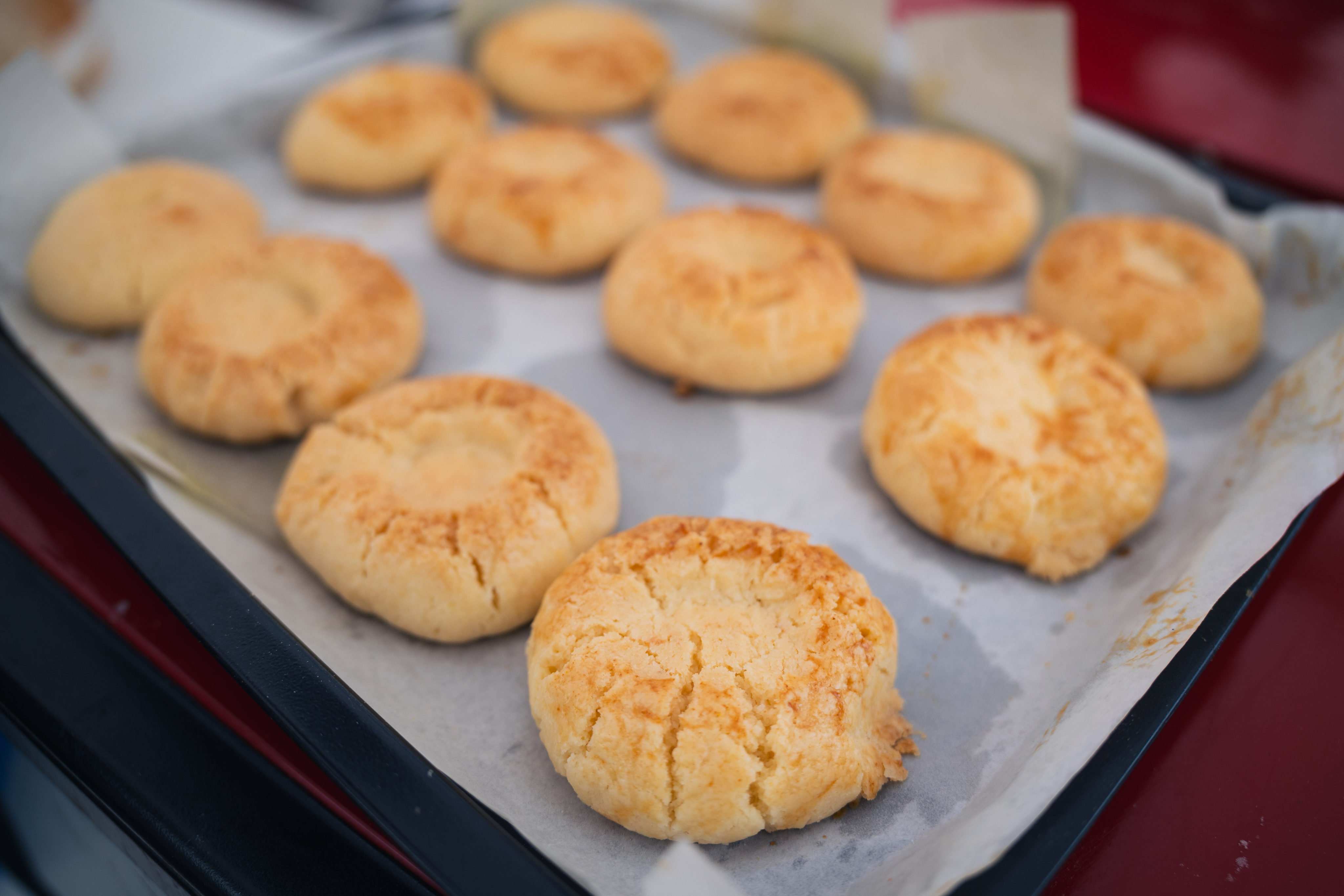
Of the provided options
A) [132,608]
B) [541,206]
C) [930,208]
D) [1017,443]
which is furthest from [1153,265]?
[132,608]

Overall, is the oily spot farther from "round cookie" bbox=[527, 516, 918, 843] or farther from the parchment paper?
"round cookie" bbox=[527, 516, 918, 843]

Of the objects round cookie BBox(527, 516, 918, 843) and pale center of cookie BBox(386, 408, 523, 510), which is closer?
round cookie BBox(527, 516, 918, 843)

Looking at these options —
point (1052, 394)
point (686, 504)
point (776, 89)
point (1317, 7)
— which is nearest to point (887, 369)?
point (1052, 394)

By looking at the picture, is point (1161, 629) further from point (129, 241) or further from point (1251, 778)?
point (129, 241)

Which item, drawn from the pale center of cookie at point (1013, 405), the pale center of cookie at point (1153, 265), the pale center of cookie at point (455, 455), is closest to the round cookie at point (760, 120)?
the pale center of cookie at point (1153, 265)

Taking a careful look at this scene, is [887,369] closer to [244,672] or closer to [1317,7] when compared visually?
[244,672]

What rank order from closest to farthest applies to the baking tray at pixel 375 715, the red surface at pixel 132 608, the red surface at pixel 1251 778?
the baking tray at pixel 375 715 → the red surface at pixel 1251 778 → the red surface at pixel 132 608

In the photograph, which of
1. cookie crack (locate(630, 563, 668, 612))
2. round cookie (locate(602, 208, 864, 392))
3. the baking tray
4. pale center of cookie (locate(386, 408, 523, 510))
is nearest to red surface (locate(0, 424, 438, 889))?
the baking tray

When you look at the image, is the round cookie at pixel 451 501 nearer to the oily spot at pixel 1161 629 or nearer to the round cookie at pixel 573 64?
the oily spot at pixel 1161 629
